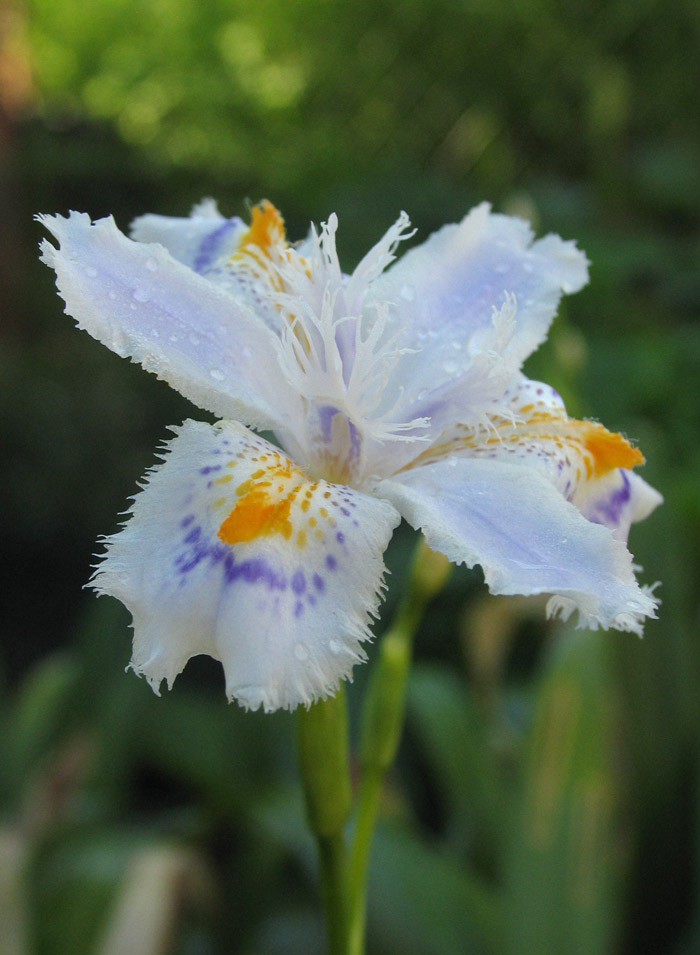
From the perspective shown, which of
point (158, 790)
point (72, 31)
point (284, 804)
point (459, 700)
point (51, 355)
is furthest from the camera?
point (72, 31)

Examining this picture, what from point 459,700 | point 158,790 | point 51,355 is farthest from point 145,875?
point 51,355

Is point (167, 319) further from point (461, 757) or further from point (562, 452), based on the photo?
point (461, 757)

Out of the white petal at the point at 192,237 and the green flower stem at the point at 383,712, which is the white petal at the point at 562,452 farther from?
the white petal at the point at 192,237

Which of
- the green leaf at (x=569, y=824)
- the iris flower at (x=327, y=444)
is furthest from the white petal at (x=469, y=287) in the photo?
the green leaf at (x=569, y=824)

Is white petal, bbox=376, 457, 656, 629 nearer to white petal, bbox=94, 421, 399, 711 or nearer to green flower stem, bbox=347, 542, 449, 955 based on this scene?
white petal, bbox=94, 421, 399, 711

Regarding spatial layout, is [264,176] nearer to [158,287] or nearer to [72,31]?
[72,31]

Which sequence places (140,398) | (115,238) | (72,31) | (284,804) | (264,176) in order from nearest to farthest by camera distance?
(115,238)
(284,804)
(140,398)
(264,176)
(72,31)

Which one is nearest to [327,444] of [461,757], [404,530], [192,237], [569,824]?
[192,237]
